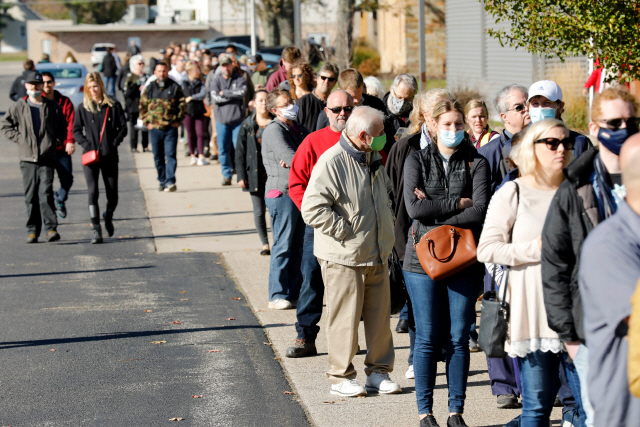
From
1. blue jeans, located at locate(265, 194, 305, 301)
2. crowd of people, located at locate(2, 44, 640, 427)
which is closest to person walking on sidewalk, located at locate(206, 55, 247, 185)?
crowd of people, located at locate(2, 44, 640, 427)

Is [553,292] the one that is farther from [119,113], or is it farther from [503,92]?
[119,113]

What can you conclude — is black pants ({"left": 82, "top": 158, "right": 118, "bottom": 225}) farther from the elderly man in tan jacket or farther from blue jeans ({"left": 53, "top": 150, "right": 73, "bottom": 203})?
the elderly man in tan jacket

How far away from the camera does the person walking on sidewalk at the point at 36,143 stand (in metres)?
11.0

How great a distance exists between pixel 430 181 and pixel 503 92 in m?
1.62

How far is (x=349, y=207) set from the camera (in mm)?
5430

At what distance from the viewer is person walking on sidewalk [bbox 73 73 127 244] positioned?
10.8 meters

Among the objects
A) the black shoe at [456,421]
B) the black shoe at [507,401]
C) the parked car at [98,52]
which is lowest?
the black shoe at [507,401]

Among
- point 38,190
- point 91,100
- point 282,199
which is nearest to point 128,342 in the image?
point 282,199

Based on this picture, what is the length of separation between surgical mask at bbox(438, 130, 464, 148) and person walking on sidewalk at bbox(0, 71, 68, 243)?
734 centimetres

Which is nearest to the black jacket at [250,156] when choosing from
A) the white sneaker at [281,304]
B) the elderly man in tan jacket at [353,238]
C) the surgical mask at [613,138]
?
the white sneaker at [281,304]

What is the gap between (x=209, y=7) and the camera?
76125 mm

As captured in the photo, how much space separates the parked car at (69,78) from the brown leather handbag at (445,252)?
23.9 m

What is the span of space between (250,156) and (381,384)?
3992 mm

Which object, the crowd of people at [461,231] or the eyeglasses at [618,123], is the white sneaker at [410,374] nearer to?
the crowd of people at [461,231]
